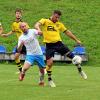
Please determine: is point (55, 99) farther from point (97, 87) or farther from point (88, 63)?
point (88, 63)

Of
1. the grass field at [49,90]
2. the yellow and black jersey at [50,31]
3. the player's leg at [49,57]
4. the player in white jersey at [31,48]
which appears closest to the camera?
the grass field at [49,90]

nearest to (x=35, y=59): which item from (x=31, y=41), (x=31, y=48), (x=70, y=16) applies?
(x=31, y=48)

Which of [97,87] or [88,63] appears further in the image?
[88,63]

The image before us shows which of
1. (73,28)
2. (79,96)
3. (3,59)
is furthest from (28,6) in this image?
(79,96)

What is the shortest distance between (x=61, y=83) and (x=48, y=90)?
2.43 meters

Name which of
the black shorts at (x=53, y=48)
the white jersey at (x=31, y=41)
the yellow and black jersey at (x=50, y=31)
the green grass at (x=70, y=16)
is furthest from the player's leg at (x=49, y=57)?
the green grass at (x=70, y=16)

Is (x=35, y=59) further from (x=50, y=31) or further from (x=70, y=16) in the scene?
(x=70, y=16)

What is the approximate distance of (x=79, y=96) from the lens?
12.8 m

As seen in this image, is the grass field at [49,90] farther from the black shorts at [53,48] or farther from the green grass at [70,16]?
the green grass at [70,16]

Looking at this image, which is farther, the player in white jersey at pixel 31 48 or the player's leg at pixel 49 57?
the player's leg at pixel 49 57

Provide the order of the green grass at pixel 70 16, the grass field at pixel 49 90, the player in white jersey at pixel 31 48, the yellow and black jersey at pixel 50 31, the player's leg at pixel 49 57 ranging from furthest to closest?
the green grass at pixel 70 16 < the yellow and black jersey at pixel 50 31 < the player's leg at pixel 49 57 < the player in white jersey at pixel 31 48 < the grass field at pixel 49 90

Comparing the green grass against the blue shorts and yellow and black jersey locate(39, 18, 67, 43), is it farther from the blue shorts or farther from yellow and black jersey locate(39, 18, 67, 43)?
the blue shorts

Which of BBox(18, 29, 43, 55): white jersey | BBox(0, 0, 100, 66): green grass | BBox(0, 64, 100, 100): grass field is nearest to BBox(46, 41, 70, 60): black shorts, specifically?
BBox(18, 29, 43, 55): white jersey

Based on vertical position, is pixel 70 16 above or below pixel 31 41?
below
